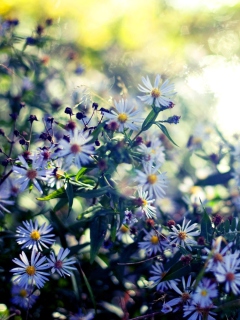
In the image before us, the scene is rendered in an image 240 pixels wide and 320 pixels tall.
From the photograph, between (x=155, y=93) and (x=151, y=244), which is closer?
(x=155, y=93)

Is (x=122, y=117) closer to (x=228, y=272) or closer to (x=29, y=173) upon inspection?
(x=29, y=173)

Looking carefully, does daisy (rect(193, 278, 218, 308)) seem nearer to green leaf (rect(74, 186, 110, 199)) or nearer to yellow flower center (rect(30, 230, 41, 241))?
green leaf (rect(74, 186, 110, 199))

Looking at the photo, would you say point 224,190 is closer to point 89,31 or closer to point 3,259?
point 3,259

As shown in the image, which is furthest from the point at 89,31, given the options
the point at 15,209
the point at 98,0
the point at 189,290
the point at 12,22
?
the point at 189,290

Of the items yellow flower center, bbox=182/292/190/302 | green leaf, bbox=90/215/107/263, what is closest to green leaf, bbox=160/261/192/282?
yellow flower center, bbox=182/292/190/302

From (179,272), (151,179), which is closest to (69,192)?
(151,179)
